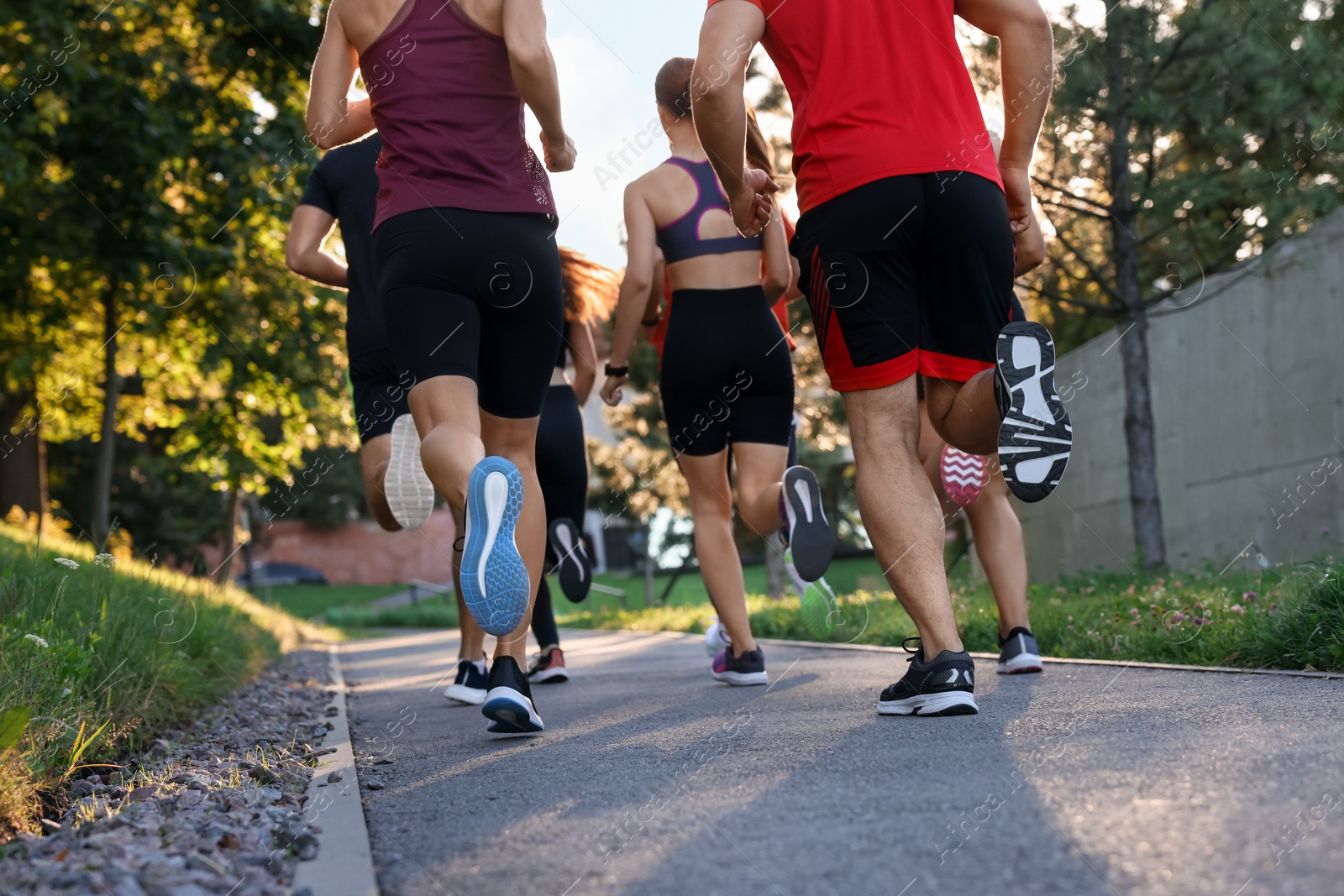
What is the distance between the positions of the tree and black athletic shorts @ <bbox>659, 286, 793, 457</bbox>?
18.4 feet

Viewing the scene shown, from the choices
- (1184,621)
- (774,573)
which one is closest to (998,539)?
(1184,621)

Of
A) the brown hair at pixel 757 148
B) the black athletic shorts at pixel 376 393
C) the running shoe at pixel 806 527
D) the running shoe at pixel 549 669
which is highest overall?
the brown hair at pixel 757 148

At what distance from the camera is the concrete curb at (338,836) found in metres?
1.73

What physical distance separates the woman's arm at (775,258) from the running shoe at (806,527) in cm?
96

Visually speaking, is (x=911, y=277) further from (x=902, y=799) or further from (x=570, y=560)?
(x=570, y=560)

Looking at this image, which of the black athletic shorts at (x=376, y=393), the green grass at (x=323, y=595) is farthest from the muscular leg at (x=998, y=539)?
the green grass at (x=323, y=595)

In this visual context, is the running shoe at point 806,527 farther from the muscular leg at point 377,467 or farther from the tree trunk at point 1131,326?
the tree trunk at point 1131,326

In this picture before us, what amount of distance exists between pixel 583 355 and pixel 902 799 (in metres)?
4.20

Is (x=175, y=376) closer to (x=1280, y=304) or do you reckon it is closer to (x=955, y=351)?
(x=1280, y=304)

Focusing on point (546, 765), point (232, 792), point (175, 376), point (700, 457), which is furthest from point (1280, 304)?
point (175, 376)

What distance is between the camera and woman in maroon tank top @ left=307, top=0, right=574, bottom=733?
3221 mm

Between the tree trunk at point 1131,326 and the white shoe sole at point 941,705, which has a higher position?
the tree trunk at point 1131,326

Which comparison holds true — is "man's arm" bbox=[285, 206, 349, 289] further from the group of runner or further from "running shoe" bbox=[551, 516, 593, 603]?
"running shoe" bbox=[551, 516, 593, 603]

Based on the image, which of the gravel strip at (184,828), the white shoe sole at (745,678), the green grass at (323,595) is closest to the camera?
the gravel strip at (184,828)
